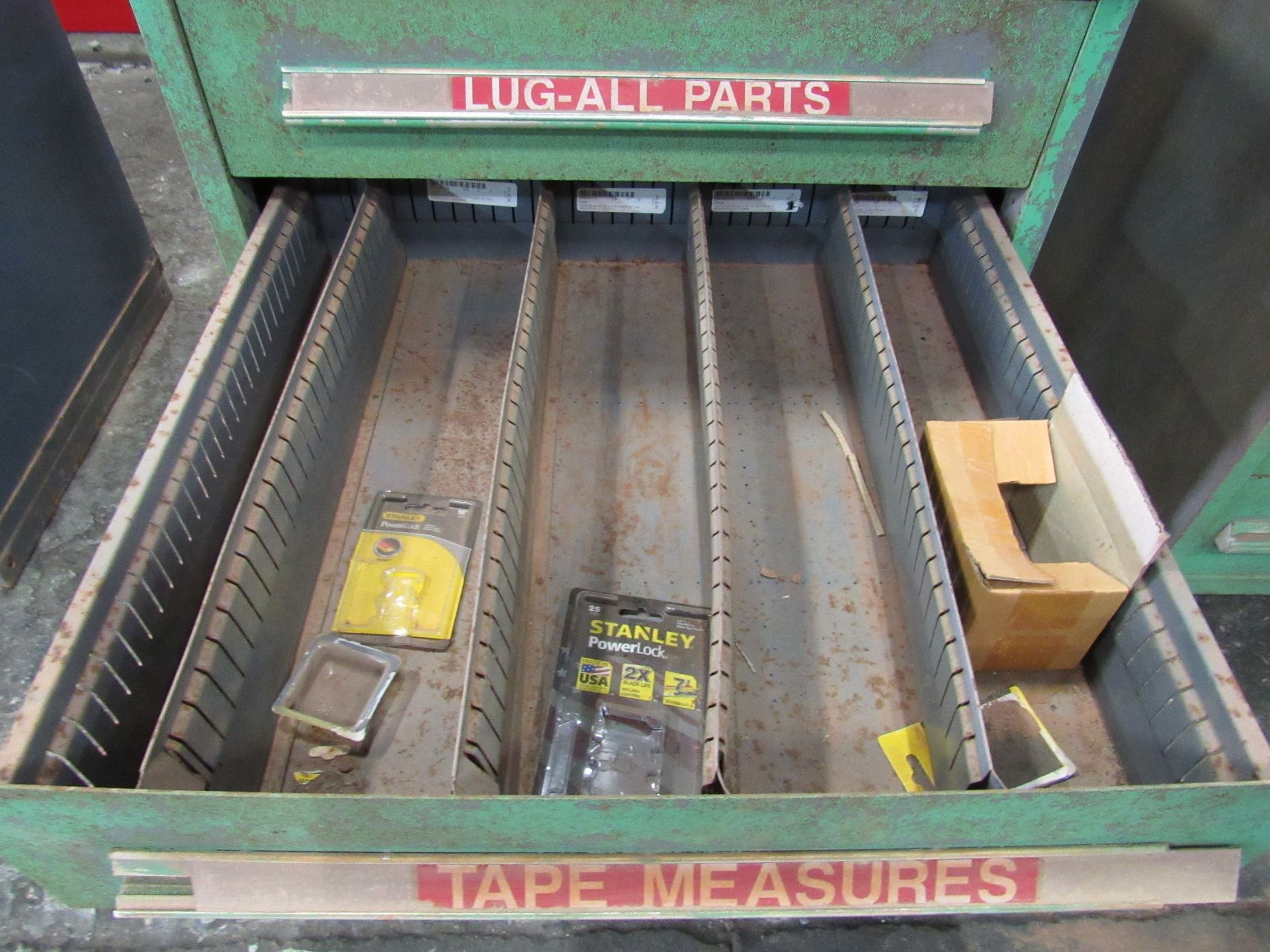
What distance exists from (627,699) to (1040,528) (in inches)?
23.6

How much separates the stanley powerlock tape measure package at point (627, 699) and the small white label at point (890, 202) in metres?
0.76

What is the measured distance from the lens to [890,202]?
4.85 ft

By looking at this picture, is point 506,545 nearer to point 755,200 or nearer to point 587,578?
point 587,578

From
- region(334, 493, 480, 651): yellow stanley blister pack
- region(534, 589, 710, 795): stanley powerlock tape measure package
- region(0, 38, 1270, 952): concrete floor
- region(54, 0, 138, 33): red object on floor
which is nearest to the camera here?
region(534, 589, 710, 795): stanley powerlock tape measure package

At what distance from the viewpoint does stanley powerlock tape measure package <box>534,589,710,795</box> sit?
106 cm

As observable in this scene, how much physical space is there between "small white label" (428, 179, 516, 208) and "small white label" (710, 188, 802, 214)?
344mm

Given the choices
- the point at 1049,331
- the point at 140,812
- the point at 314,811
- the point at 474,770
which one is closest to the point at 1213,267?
the point at 1049,331

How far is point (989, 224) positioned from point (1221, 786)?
34.5 inches

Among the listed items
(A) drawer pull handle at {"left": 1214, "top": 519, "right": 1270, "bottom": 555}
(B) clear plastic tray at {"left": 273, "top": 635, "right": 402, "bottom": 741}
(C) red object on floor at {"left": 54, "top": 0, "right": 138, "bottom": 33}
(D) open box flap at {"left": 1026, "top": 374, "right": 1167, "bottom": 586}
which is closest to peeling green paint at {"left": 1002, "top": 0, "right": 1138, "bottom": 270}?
(D) open box flap at {"left": 1026, "top": 374, "right": 1167, "bottom": 586}

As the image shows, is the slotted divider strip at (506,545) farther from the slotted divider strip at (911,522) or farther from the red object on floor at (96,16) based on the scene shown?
the red object on floor at (96,16)

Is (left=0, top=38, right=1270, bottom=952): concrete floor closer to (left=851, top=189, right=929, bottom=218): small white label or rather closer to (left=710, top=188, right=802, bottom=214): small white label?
(left=851, top=189, right=929, bottom=218): small white label

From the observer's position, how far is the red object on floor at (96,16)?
3355mm

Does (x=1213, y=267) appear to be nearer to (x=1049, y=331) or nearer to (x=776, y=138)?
(x=1049, y=331)

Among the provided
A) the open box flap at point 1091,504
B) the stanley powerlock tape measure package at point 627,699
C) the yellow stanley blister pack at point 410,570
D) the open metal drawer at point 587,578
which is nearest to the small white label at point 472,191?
the open metal drawer at point 587,578
